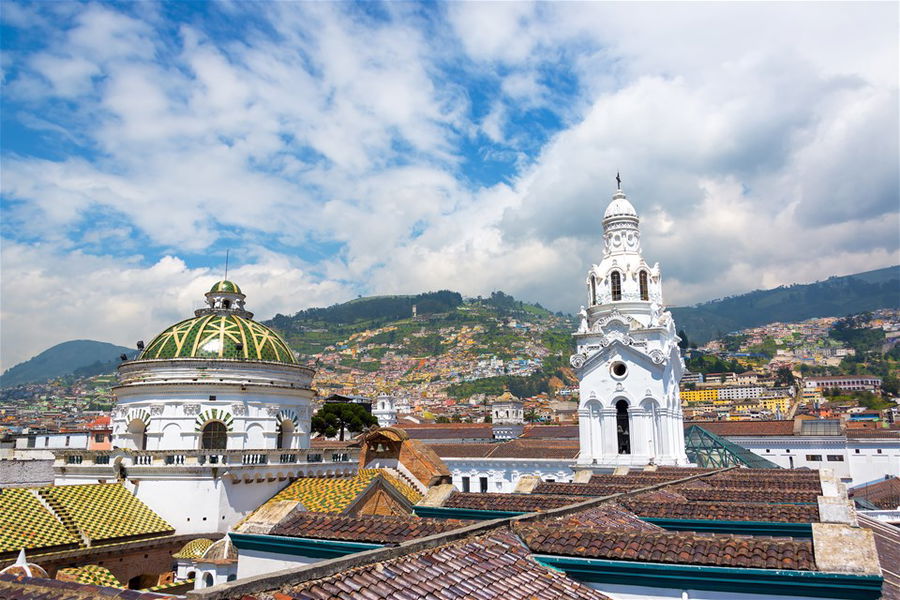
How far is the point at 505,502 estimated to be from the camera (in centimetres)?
1059

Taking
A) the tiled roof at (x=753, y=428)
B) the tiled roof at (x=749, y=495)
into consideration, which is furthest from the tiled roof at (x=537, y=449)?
the tiled roof at (x=749, y=495)

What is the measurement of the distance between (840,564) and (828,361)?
20873 cm

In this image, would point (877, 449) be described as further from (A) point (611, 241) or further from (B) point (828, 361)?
(B) point (828, 361)

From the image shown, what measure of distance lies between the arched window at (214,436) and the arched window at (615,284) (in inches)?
638

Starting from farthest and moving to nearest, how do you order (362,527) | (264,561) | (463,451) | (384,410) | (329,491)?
(384,410) → (463,451) → (329,491) → (264,561) → (362,527)

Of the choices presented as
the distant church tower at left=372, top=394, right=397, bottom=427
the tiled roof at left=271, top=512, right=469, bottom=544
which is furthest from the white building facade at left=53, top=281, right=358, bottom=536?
the distant church tower at left=372, top=394, right=397, bottom=427

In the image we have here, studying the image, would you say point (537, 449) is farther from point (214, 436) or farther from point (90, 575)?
point (90, 575)

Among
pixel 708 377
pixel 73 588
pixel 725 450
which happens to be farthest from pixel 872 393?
pixel 73 588

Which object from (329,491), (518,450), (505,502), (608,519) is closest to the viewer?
(608,519)

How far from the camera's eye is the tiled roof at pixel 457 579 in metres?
5.13

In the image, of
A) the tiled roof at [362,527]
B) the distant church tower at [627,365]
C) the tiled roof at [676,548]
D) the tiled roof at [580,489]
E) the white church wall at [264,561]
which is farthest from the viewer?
the distant church tower at [627,365]

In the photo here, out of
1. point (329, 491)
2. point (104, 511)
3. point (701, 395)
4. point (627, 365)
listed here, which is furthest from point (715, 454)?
point (701, 395)

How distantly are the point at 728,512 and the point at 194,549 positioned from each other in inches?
484

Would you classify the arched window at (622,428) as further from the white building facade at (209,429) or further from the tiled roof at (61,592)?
the tiled roof at (61,592)
